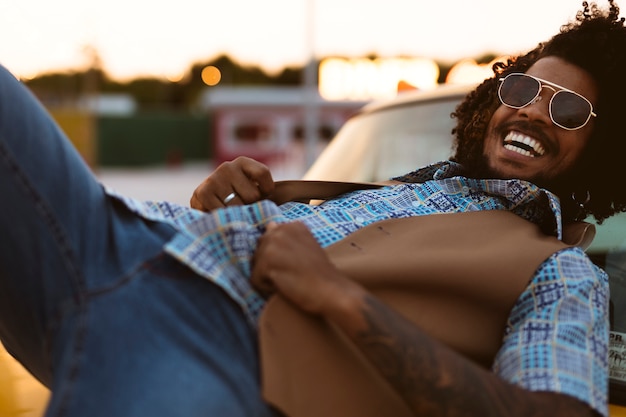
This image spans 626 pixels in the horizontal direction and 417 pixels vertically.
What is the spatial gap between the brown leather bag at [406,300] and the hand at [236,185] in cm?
40

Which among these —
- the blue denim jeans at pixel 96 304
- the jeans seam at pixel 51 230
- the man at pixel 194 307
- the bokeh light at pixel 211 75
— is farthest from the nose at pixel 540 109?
the bokeh light at pixel 211 75

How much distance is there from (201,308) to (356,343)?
0.33 meters

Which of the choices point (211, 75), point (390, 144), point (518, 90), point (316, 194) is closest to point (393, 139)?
point (390, 144)

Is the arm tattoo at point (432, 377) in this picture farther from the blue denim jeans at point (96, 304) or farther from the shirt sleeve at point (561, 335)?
the blue denim jeans at point (96, 304)

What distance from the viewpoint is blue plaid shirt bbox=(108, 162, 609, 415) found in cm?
143

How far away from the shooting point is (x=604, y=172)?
2281mm

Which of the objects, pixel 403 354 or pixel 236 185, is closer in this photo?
pixel 403 354

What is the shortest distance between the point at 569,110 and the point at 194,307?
52.6 inches

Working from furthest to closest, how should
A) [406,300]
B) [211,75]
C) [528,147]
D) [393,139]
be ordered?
[211,75] < [393,139] < [528,147] < [406,300]

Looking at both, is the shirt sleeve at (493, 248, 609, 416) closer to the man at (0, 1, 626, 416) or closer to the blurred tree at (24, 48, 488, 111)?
the man at (0, 1, 626, 416)

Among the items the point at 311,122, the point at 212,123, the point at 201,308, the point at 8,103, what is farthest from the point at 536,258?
the point at 212,123

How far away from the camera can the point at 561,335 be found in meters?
1.47

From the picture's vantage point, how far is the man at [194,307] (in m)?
1.30

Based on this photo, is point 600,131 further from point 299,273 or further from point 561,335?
point 299,273
